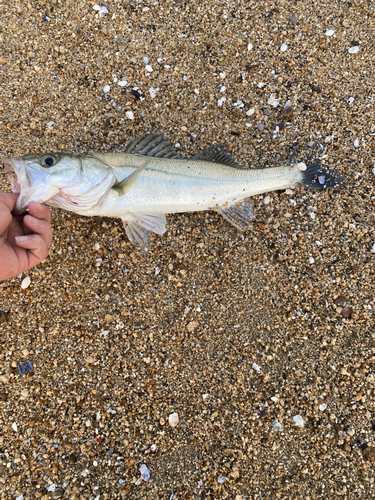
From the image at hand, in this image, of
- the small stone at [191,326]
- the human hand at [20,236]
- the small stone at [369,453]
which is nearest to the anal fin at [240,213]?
the small stone at [191,326]

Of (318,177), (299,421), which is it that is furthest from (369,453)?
(318,177)

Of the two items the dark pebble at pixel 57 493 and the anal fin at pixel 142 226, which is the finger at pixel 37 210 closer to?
the anal fin at pixel 142 226

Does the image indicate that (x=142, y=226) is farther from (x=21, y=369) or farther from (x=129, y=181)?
(x=21, y=369)

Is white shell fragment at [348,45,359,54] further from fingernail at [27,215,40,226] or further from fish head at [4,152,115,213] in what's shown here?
fingernail at [27,215,40,226]

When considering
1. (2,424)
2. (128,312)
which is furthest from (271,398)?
(2,424)

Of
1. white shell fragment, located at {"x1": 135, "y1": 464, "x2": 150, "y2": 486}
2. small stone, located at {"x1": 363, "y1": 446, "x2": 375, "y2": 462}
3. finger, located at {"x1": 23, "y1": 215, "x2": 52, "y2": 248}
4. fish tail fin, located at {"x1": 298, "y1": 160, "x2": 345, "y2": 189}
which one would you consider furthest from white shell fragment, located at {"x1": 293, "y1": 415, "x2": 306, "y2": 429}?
finger, located at {"x1": 23, "y1": 215, "x2": 52, "y2": 248}

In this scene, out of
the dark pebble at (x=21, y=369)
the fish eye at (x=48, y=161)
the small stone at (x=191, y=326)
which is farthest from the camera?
the small stone at (x=191, y=326)
